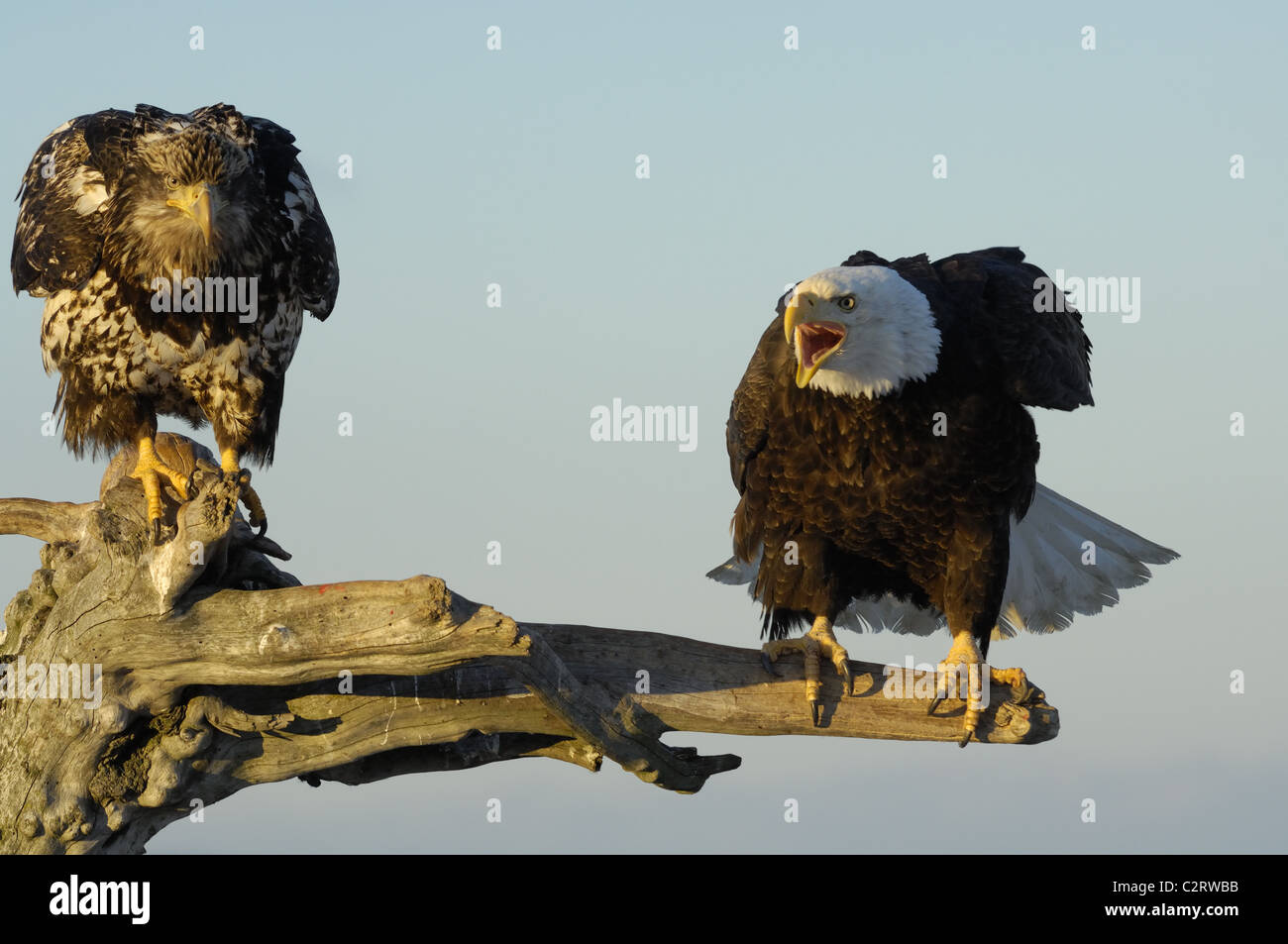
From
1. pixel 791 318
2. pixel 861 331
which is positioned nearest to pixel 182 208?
pixel 791 318

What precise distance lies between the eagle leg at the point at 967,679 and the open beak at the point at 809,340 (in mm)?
1675

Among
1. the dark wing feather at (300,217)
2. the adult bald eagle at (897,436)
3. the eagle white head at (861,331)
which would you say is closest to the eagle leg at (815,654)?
the adult bald eagle at (897,436)

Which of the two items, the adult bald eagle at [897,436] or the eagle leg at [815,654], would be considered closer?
the adult bald eagle at [897,436]

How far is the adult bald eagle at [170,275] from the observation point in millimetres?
8016

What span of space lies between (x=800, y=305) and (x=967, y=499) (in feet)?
4.57

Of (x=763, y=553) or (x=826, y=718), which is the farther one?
(x=763, y=553)

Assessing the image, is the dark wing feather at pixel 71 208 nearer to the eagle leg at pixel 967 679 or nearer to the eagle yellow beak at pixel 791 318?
the eagle yellow beak at pixel 791 318

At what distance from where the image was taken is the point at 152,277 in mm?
8062

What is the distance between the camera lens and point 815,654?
7871mm

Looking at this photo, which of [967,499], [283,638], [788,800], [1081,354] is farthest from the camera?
[1081,354]

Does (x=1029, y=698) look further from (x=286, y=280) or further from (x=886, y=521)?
(x=286, y=280)

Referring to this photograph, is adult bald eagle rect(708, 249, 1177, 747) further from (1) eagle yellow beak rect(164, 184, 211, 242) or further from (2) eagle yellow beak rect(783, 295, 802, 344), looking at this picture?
(1) eagle yellow beak rect(164, 184, 211, 242)

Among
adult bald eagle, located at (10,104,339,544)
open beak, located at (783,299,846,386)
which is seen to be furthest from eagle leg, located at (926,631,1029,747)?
adult bald eagle, located at (10,104,339,544)

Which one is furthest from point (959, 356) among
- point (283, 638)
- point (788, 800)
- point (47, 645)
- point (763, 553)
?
point (47, 645)
